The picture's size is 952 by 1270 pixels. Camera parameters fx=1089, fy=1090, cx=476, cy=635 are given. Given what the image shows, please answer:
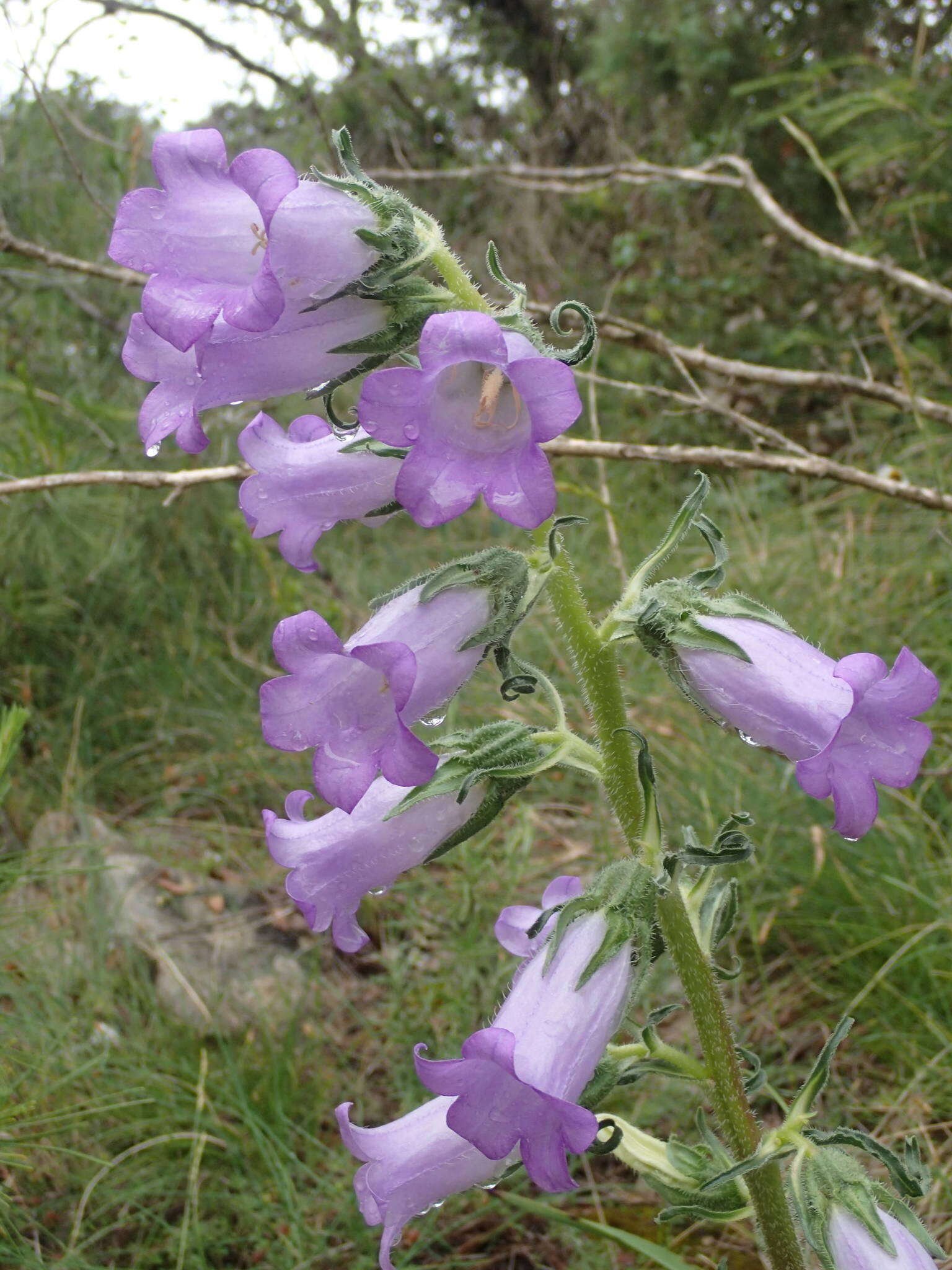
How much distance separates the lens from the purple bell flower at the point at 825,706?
1.40 metres

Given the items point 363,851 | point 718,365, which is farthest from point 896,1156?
point 718,365

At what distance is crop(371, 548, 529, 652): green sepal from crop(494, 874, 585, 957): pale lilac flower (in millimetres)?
487

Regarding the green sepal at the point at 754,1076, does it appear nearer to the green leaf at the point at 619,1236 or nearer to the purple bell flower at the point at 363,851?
the green leaf at the point at 619,1236

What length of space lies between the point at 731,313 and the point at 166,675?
4.80m

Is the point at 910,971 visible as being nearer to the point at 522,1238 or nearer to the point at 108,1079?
the point at 522,1238

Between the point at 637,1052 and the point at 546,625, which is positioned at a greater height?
the point at 637,1052

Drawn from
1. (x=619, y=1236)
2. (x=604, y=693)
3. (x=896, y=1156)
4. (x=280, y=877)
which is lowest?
(x=280, y=877)

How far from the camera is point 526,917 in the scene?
6.30ft

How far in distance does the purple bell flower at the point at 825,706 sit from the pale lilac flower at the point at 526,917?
443mm

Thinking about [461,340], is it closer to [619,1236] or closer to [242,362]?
[242,362]

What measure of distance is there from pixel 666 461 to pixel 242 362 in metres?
1.89

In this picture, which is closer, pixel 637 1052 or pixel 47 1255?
pixel 637 1052

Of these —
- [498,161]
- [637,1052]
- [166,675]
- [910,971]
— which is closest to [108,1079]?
[637,1052]

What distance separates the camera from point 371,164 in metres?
10.0
